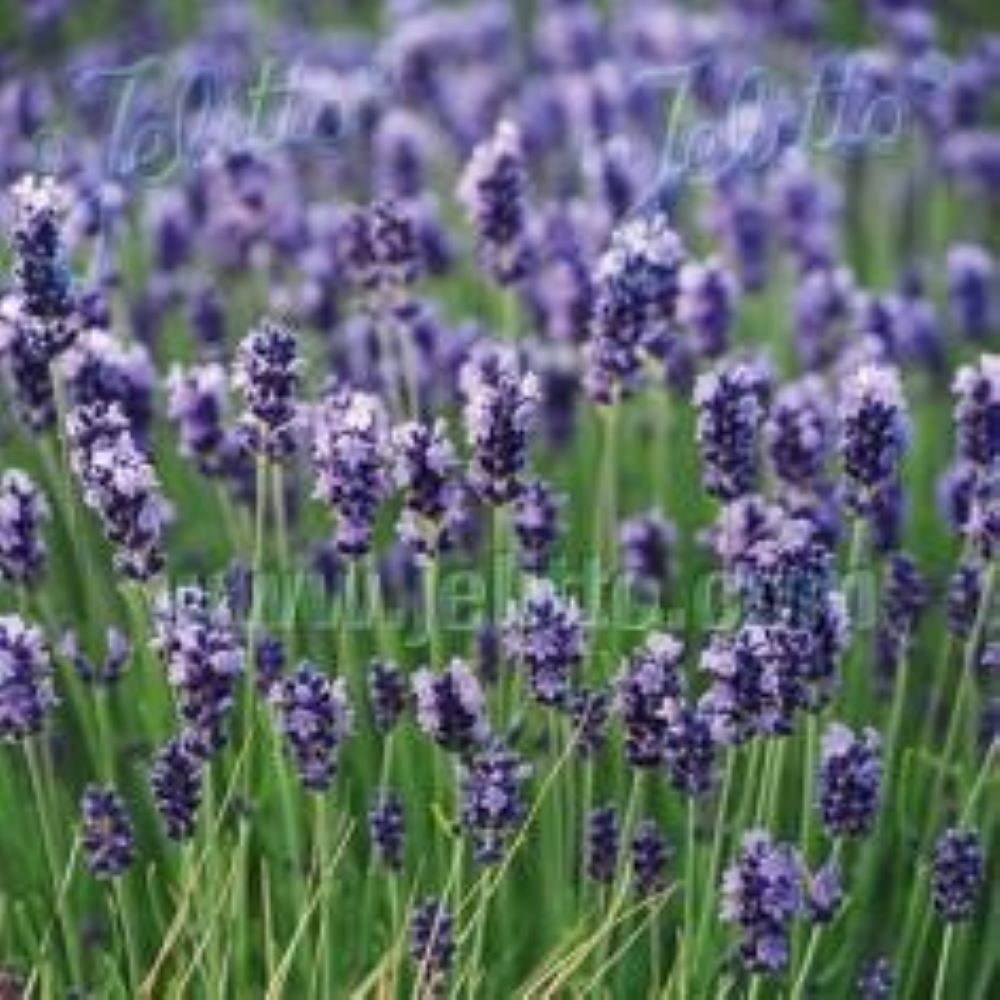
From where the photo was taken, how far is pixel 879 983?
3604 millimetres

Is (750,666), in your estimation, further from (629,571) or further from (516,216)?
(516,216)

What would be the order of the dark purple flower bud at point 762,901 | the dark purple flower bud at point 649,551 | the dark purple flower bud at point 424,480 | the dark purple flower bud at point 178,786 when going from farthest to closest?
the dark purple flower bud at point 649,551 < the dark purple flower bud at point 424,480 < the dark purple flower bud at point 178,786 < the dark purple flower bud at point 762,901

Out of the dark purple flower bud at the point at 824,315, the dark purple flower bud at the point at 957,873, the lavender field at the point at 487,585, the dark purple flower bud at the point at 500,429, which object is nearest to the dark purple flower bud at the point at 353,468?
the lavender field at the point at 487,585

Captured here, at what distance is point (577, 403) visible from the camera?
562 cm

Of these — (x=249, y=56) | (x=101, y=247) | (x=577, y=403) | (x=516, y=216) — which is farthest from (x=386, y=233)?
(x=249, y=56)

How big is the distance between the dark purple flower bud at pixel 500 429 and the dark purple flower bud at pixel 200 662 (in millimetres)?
456

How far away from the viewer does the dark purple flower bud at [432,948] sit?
3.41m

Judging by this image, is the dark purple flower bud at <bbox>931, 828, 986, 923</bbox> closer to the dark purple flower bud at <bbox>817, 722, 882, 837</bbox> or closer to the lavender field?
the lavender field

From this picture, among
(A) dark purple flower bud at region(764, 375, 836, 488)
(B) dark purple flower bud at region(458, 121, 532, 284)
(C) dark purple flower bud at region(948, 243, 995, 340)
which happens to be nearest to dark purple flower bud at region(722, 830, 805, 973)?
(A) dark purple flower bud at region(764, 375, 836, 488)

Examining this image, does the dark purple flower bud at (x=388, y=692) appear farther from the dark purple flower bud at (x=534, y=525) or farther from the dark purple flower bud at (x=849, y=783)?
the dark purple flower bud at (x=849, y=783)

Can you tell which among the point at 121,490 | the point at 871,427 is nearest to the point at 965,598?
the point at 871,427

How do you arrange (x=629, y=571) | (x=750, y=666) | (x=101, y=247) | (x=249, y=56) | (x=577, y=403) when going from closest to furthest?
1. (x=750, y=666)
2. (x=629, y=571)
3. (x=101, y=247)
4. (x=577, y=403)
5. (x=249, y=56)

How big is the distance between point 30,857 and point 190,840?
63cm

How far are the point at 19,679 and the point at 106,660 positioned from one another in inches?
23.7
